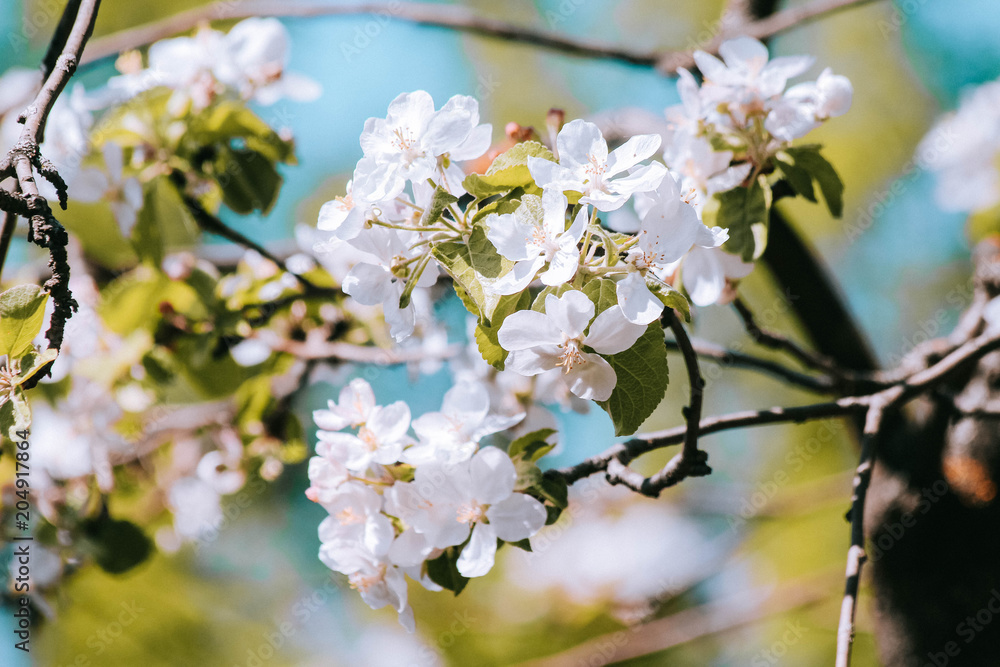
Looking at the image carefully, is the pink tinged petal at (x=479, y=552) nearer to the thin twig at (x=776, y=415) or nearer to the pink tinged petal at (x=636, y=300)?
the thin twig at (x=776, y=415)

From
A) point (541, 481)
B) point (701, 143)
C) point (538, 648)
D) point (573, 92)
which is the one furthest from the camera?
point (573, 92)

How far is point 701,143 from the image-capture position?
41.5 inches

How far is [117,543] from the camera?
1.56 meters

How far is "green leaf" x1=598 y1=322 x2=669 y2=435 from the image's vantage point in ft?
2.52

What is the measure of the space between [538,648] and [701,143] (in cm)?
237

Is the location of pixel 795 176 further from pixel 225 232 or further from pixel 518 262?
pixel 225 232

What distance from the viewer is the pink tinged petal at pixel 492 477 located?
85 centimetres

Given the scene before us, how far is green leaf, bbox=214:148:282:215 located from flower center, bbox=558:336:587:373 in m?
0.96

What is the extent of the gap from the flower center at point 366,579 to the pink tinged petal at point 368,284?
1.14 feet

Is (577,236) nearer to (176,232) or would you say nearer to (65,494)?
(65,494)

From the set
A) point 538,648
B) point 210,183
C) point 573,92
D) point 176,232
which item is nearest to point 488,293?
point 210,183

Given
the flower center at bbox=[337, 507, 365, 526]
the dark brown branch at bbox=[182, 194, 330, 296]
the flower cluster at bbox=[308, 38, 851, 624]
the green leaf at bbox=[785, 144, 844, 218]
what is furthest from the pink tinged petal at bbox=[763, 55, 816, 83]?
the dark brown branch at bbox=[182, 194, 330, 296]

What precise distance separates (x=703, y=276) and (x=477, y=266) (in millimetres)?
408

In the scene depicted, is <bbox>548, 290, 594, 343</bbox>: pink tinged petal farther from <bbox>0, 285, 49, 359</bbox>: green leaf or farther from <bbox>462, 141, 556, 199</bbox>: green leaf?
<bbox>0, 285, 49, 359</bbox>: green leaf
